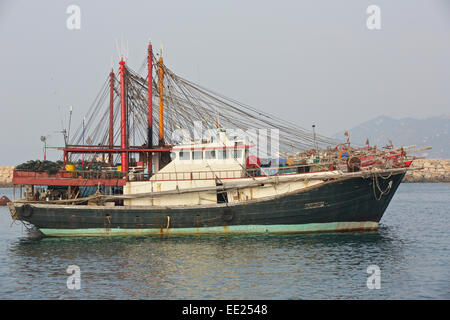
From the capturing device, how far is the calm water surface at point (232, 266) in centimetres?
1952

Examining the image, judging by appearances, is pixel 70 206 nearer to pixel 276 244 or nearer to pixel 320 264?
pixel 276 244

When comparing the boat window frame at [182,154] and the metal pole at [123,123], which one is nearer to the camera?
the boat window frame at [182,154]

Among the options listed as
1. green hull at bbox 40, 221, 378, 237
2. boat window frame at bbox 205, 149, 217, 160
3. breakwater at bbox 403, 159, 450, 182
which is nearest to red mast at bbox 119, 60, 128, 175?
green hull at bbox 40, 221, 378, 237

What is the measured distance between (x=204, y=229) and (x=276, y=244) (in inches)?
215

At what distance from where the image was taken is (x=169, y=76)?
1364 inches

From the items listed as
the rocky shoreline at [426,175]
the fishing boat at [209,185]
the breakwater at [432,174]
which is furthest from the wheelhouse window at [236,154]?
the breakwater at [432,174]

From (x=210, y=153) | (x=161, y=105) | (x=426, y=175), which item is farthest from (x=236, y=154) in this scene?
(x=426, y=175)

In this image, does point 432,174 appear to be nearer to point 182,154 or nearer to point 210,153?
point 210,153

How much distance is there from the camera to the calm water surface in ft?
64.0

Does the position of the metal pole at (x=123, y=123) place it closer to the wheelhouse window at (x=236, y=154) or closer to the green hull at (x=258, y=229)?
the green hull at (x=258, y=229)

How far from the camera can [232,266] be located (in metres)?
23.1

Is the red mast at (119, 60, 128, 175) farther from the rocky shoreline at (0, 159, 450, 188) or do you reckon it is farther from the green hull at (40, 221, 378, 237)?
the rocky shoreline at (0, 159, 450, 188)

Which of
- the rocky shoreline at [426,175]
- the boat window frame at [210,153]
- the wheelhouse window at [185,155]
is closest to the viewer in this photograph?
the boat window frame at [210,153]
